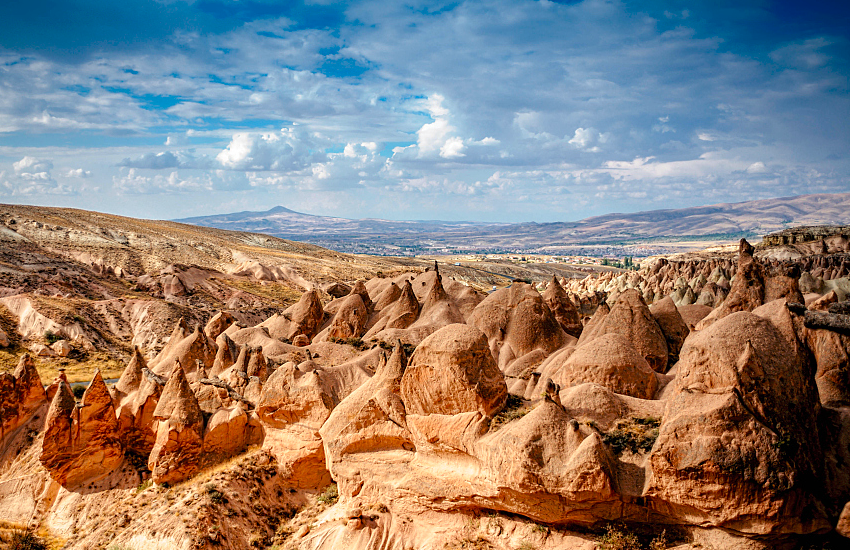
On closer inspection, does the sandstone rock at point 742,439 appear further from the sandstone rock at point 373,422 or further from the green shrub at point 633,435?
the sandstone rock at point 373,422

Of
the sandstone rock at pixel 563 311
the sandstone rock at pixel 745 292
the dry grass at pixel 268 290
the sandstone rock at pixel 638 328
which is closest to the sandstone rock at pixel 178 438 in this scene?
the sandstone rock at pixel 638 328

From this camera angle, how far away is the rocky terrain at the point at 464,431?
37.8ft

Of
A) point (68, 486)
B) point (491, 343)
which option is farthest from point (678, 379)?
point (68, 486)

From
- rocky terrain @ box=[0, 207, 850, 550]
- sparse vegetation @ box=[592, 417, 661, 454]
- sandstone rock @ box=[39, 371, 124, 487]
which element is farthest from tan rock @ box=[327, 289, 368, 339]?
sparse vegetation @ box=[592, 417, 661, 454]

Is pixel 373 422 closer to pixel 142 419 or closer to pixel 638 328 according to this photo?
pixel 638 328

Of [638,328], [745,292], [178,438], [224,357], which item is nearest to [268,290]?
[224,357]

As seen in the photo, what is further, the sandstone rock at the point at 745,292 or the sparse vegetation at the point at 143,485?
the sparse vegetation at the point at 143,485

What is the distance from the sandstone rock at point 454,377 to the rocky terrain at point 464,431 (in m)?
0.05

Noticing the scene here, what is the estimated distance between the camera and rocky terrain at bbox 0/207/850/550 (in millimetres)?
11508

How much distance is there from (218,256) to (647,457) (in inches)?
4319

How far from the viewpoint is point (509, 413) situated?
15.4 m

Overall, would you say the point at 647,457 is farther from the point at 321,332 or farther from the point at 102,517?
the point at 321,332

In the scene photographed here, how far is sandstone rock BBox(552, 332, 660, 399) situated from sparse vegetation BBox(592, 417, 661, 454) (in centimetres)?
297

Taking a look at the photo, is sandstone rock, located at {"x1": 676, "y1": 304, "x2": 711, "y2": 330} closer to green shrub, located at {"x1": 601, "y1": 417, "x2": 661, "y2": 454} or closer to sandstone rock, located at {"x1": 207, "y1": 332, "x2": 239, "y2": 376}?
green shrub, located at {"x1": 601, "y1": 417, "x2": 661, "y2": 454}
